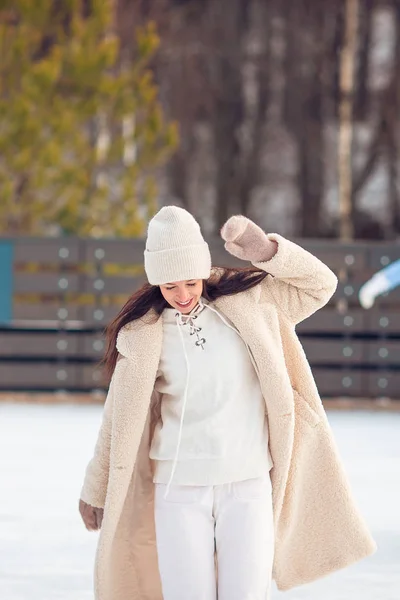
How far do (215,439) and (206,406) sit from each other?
3.1 inches

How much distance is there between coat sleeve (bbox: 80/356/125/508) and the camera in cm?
336

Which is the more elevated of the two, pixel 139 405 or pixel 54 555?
pixel 139 405

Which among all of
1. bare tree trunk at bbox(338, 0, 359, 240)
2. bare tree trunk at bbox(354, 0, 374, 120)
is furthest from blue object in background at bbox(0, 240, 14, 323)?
bare tree trunk at bbox(354, 0, 374, 120)

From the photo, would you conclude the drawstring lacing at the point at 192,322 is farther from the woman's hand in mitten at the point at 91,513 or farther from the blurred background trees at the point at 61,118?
the blurred background trees at the point at 61,118

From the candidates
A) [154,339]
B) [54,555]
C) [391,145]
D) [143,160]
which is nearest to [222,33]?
[391,145]

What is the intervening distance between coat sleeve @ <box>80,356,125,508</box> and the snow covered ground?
1050 mm

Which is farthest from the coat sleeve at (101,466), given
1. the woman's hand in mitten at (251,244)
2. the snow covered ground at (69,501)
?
the snow covered ground at (69,501)

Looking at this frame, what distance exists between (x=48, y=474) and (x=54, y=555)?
2.06 metres

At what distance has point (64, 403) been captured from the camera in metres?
11.0

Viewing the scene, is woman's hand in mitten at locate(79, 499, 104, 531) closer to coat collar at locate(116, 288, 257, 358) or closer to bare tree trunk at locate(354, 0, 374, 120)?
coat collar at locate(116, 288, 257, 358)

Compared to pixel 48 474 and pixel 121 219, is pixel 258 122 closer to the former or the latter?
pixel 121 219

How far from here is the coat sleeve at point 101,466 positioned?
336 centimetres

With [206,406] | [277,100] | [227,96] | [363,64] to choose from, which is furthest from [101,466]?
[277,100]

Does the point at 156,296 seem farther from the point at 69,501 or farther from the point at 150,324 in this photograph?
the point at 69,501
